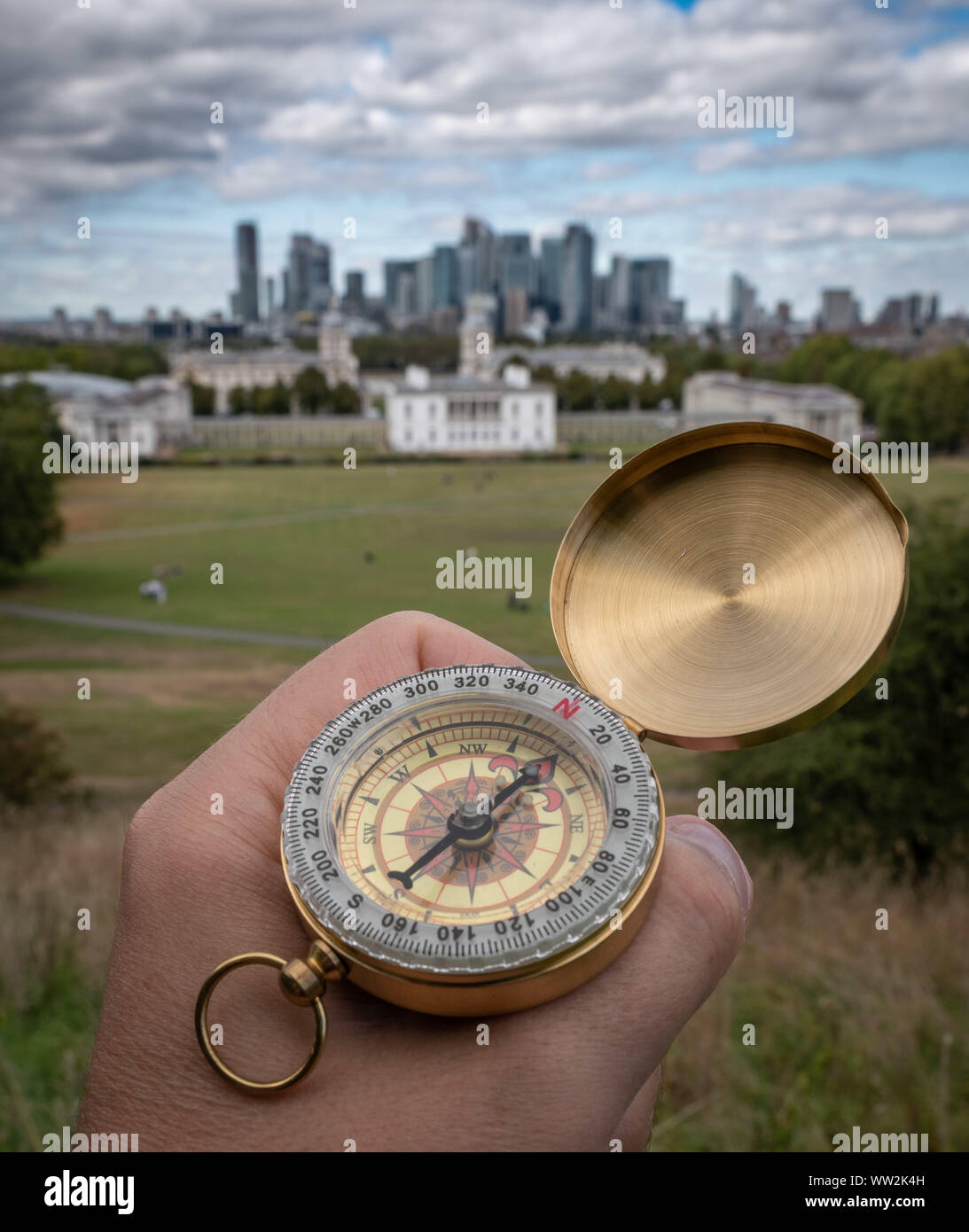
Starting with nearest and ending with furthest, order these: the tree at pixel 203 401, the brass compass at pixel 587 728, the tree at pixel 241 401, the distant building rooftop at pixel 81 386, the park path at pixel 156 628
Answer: the brass compass at pixel 587 728
the park path at pixel 156 628
the distant building rooftop at pixel 81 386
the tree at pixel 241 401
the tree at pixel 203 401

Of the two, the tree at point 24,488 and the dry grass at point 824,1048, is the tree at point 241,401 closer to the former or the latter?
the tree at point 24,488

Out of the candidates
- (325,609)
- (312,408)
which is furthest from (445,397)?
(325,609)

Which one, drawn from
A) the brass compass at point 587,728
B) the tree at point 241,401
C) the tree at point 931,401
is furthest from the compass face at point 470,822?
the tree at point 241,401

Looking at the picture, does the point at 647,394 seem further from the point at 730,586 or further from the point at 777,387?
the point at 730,586

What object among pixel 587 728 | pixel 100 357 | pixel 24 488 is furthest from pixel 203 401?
pixel 587 728

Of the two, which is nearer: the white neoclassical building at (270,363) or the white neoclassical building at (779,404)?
the white neoclassical building at (779,404)

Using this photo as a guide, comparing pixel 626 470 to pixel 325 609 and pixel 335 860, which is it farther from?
pixel 325 609

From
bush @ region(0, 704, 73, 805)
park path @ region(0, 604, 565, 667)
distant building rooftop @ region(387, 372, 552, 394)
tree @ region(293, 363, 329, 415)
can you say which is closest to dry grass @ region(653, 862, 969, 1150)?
bush @ region(0, 704, 73, 805)

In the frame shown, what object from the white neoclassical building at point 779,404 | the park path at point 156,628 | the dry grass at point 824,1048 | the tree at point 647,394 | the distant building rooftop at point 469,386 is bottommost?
the park path at point 156,628
